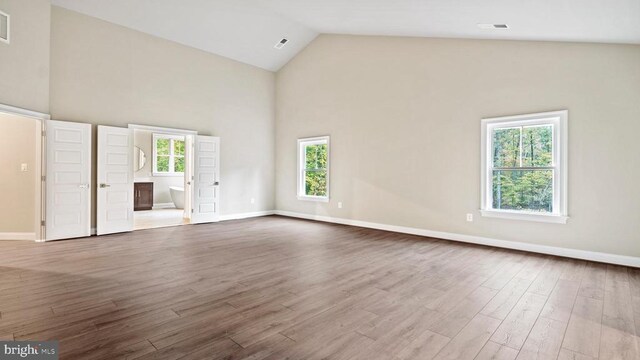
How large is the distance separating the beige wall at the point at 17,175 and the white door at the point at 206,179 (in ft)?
8.65

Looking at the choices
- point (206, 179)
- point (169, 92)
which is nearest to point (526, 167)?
point (206, 179)

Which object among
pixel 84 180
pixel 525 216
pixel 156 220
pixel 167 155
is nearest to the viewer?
pixel 525 216

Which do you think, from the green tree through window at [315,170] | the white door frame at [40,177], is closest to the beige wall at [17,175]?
the white door frame at [40,177]

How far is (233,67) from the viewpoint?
7523 mm

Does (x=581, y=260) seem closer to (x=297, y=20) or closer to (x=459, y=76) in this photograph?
(x=459, y=76)

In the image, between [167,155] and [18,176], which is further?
[167,155]

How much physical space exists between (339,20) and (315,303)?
16.8 feet

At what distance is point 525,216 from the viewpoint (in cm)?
460

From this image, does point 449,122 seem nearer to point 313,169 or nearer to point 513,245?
point 513,245

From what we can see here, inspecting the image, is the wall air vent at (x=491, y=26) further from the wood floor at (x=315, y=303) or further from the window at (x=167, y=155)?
the window at (x=167, y=155)

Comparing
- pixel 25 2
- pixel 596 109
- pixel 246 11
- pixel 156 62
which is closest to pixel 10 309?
pixel 25 2

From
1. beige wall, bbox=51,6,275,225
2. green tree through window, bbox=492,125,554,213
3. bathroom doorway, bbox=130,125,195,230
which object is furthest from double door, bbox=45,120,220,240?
green tree through window, bbox=492,125,554,213
